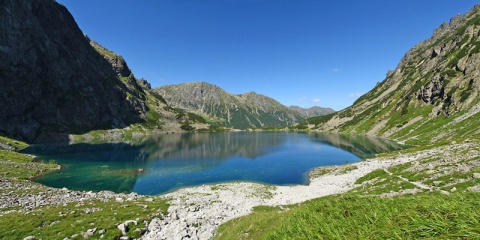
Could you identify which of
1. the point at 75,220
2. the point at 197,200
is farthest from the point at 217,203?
the point at 75,220

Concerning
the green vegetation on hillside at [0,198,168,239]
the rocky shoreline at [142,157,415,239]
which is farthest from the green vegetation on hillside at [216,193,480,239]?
the green vegetation on hillside at [0,198,168,239]

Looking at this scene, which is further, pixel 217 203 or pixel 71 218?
pixel 217 203

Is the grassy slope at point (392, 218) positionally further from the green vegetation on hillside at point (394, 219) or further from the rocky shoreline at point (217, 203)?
the rocky shoreline at point (217, 203)

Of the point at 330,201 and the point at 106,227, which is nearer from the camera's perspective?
the point at 330,201

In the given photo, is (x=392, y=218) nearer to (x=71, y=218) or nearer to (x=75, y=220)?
(x=75, y=220)

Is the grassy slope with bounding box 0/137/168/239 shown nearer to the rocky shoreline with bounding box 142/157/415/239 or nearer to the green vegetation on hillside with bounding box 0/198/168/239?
the green vegetation on hillside with bounding box 0/198/168/239

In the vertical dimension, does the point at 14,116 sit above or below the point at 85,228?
above

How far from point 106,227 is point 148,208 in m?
10.3

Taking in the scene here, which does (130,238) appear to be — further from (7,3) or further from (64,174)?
(7,3)

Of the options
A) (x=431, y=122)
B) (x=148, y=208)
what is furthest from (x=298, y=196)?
(x=431, y=122)

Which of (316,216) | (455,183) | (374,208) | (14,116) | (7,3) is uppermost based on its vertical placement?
(7,3)

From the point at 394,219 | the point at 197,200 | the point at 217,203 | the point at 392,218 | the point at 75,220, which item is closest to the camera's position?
the point at 394,219

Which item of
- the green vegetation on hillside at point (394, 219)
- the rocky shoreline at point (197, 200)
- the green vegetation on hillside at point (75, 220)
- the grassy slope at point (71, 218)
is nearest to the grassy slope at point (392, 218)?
the green vegetation on hillside at point (394, 219)

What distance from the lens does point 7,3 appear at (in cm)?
19850
